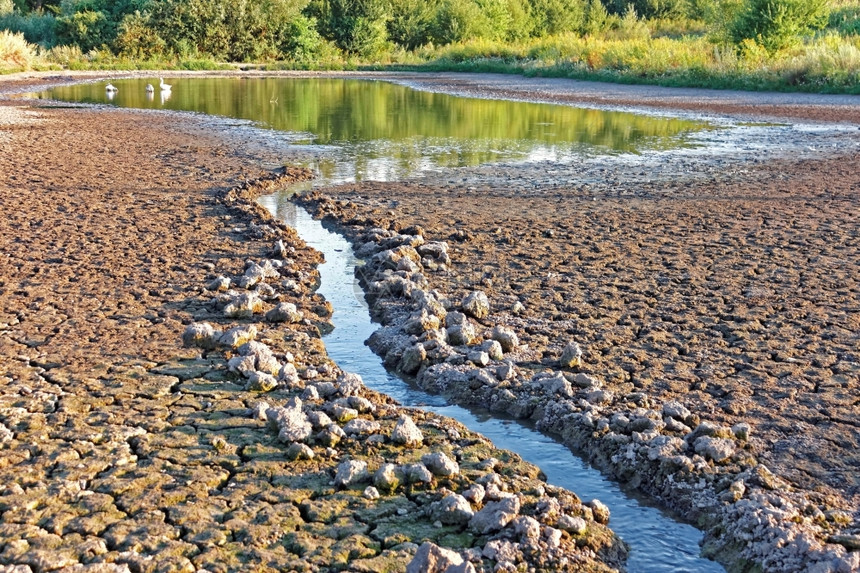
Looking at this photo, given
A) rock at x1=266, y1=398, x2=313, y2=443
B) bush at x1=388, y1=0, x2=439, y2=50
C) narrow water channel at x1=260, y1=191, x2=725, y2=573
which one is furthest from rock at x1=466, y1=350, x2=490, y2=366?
bush at x1=388, y1=0, x2=439, y2=50

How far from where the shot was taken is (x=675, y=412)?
15.6ft

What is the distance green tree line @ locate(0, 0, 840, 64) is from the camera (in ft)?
160

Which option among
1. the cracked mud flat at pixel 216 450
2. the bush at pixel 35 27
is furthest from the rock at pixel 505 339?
the bush at pixel 35 27

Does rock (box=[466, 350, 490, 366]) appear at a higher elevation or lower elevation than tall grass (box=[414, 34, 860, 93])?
lower

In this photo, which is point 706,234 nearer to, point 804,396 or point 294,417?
Answer: point 804,396

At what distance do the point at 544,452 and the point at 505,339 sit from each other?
1.31 meters

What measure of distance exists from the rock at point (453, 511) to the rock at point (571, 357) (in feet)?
6.56

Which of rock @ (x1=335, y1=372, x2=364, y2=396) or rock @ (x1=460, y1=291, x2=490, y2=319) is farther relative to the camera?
rock @ (x1=460, y1=291, x2=490, y2=319)

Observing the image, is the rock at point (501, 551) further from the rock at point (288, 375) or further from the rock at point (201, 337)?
the rock at point (201, 337)

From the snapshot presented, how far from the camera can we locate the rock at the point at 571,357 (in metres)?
5.63

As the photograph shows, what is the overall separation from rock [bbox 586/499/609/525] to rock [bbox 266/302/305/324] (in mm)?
3067

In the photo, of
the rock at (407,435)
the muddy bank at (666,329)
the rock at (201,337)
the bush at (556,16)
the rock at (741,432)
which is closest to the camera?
the muddy bank at (666,329)

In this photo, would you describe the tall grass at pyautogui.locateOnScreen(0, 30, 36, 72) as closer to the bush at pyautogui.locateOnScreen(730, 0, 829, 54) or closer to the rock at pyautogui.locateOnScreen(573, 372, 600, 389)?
the bush at pyautogui.locateOnScreen(730, 0, 829, 54)

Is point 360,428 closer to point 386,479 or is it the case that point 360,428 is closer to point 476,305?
point 386,479
